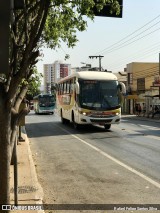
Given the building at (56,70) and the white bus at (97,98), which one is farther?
the building at (56,70)

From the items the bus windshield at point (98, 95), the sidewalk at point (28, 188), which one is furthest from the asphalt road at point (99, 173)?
the bus windshield at point (98, 95)

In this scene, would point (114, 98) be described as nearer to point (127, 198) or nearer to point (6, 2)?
point (127, 198)

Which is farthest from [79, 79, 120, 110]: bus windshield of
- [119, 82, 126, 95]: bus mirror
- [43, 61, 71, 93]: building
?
[43, 61, 71, 93]: building

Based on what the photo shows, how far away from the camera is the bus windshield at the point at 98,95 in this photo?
77.6ft

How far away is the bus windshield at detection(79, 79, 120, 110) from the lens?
2366 cm

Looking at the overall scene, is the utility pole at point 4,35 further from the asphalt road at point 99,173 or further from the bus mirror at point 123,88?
the bus mirror at point 123,88

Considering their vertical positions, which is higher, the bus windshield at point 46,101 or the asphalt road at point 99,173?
the bus windshield at point 46,101

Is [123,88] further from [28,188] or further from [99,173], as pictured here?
[28,188]

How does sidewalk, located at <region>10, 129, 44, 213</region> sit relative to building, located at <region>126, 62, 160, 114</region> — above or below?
below

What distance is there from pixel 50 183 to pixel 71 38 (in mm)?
3462

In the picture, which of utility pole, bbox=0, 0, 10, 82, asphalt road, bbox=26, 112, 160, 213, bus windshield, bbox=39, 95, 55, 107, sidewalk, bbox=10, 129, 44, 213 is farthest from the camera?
bus windshield, bbox=39, 95, 55, 107

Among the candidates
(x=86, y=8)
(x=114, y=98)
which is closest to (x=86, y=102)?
(x=114, y=98)

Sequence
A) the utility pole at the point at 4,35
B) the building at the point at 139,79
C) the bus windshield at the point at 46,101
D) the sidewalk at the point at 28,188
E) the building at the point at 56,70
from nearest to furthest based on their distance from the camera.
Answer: the utility pole at the point at 4,35 → the sidewalk at the point at 28,188 → the bus windshield at the point at 46,101 → the building at the point at 139,79 → the building at the point at 56,70

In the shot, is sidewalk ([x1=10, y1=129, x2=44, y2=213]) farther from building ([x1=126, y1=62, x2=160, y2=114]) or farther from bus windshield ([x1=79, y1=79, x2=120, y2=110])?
building ([x1=126, y1=62, x2=160, y2=114])
